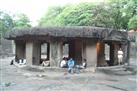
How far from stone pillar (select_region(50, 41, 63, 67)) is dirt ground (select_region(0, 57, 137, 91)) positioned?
114 centimetres

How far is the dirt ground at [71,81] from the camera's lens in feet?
53.1

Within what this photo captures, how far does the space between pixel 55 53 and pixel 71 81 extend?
564 centimetres

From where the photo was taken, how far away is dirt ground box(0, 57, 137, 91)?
16.2 metres

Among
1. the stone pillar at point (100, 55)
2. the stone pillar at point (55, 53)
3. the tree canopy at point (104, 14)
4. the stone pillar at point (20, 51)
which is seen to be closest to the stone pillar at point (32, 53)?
the stone pillar at point (55, 53)

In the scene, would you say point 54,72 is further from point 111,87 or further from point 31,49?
point 111,87

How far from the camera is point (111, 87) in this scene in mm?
16594

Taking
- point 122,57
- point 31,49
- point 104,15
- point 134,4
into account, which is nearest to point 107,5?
point 104,15

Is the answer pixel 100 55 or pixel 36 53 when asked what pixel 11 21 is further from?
pixel 100 55

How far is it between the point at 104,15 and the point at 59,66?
38.3 feet

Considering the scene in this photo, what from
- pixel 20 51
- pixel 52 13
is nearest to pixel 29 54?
pixel 20 51

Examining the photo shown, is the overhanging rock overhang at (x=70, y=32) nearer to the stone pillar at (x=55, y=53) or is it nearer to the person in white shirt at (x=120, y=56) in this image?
the stone pillar at (x=55, y=53)

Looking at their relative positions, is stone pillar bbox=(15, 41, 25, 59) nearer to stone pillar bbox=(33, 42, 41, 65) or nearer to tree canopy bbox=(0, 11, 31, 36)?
stone pillar bbox=(33, 42, 41, 65)

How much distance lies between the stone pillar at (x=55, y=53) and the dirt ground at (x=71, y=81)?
3.76ft

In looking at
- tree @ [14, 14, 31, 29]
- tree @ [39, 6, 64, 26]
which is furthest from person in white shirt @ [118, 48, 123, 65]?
tree @ [14, 14, 31, 29]
